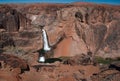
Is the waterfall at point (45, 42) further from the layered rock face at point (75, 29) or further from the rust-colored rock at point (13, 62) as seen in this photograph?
the rust-colored rock at point (13, 62)

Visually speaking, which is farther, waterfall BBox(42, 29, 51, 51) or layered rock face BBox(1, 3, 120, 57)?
waterfall BBox(42, 29, 51, 51)

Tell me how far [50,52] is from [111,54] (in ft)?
21.5

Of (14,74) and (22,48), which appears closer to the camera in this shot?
(14,74)

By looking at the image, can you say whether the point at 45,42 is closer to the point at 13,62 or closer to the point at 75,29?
the point at 75,29

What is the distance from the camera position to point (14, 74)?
80.1ft

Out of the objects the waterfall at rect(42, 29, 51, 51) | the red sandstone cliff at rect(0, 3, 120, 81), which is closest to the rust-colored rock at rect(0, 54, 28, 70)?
the red sandstone cliff at rect(0, 3, 120, 81)

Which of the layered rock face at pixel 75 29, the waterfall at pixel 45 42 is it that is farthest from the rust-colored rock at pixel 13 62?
the waterfall at pixel 45 42

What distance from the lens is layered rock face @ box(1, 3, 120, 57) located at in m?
43.2

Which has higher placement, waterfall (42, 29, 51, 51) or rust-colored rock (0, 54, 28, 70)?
rust-colored rock (0, 54, 28, 70)

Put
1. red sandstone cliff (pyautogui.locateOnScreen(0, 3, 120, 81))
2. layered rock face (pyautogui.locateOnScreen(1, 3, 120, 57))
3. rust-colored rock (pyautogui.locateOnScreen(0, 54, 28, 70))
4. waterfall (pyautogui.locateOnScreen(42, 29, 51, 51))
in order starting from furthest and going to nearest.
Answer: waterfall (pyautogui.locateOnScreen(42, 29, 51, 51)) < layered rock face (pyautogui.locateOnScreen(1, 3, 120, 57)) < red sandstone cliff (pyautogui.locateOnScreen(0, 3, 120, 81)) < rust-colored rock (pyautogui.locateOnScreen(0, 54, 28, 70))

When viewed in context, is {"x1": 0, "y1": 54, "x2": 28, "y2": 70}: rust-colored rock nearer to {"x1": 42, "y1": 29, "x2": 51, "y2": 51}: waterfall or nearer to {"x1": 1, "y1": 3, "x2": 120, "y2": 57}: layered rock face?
{"x1": 1, "y1": 3, "x2": 120, "y2": 57}: layered rock face

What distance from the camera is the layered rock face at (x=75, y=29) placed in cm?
4319

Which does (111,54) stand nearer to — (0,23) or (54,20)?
(54,20)

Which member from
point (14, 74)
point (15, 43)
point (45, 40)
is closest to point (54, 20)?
point (45, 40)
